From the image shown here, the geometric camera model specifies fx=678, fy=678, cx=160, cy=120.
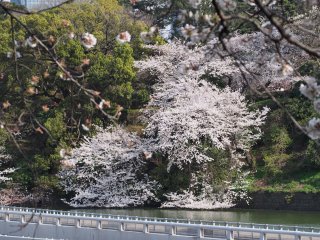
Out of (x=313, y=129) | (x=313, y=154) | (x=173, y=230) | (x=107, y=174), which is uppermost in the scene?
(x=313, y=154)

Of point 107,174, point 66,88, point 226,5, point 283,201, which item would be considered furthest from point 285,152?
point 226,5

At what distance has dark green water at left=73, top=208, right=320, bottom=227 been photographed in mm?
20469

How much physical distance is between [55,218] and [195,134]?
25.9 feet

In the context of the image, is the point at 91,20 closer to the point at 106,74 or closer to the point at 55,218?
the point at 106,74

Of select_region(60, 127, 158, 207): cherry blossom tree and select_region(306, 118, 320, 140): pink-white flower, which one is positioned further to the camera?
select_region(60, 127, 158, 207): cherry blossom tree

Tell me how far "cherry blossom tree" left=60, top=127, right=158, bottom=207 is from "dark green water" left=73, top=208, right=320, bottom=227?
0.92 metres

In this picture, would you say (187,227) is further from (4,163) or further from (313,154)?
(4,163)

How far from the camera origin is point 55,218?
16.9 meters

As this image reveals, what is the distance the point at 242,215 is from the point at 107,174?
219 inches

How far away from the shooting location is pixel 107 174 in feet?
81.4

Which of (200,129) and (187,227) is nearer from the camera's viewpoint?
(187,227)

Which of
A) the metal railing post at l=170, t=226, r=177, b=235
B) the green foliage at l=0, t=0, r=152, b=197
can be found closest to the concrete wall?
the metal railing post at l=170, t=226, r=177, b=235

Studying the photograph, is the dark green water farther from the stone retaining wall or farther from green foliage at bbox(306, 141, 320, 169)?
green foliage at bbox(306, 141, 320, 169)

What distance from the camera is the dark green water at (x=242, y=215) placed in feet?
67.2
